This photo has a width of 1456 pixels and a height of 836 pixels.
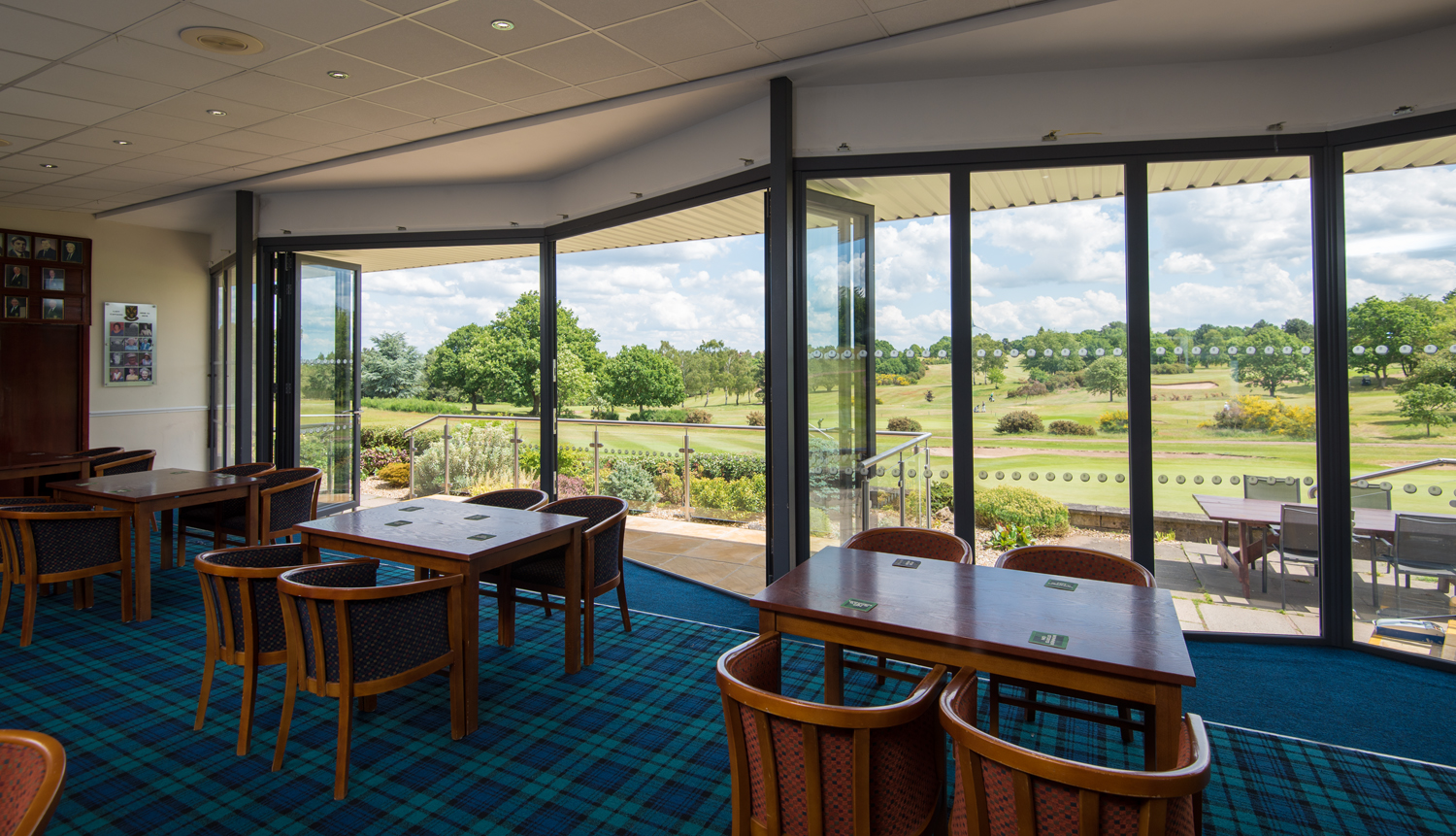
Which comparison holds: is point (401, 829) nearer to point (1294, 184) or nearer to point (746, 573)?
point (746, 573)

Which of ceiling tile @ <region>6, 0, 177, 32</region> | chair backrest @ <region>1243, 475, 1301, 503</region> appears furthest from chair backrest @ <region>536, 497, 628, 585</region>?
chair backrest @ <region>1243, 475, 1301, 503</region>

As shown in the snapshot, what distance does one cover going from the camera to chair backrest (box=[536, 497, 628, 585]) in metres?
3.87

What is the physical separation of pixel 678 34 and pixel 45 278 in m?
7.84

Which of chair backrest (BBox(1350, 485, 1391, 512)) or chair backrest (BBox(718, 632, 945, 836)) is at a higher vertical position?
chair backrest (BBox(1350, 485, 1391, 512))

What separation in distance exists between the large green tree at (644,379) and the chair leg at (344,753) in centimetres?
1254

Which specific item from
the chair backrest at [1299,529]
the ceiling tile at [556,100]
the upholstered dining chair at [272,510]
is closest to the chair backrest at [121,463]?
the upholstered dining chair at [272,510]

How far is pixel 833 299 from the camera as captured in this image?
15.5 ft

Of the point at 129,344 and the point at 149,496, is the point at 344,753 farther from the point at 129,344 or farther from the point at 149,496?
the point at 129,344

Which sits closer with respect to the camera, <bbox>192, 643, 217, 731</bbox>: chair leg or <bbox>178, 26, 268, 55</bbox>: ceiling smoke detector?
<bbox>192, 643, 217, 731</bbox>: chair leg

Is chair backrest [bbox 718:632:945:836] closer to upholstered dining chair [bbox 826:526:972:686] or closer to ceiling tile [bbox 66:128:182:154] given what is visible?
upholstered dining chair [bbox 826:526:972:686]

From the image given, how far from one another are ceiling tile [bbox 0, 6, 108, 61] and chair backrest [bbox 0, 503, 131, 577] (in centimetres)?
251

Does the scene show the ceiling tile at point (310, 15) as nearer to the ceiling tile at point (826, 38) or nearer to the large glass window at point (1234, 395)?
the ceiling tile at point (826, 38)

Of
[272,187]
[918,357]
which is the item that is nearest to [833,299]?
[918,357]

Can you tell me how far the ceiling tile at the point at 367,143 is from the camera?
550cm
